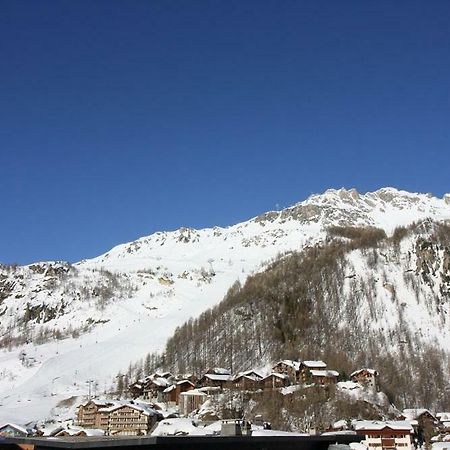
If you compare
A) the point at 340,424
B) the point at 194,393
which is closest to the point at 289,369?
the point at 194,393

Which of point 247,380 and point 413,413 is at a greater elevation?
point 247,380

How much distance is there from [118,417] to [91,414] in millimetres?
4537

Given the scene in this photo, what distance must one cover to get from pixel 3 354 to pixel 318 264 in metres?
64.8

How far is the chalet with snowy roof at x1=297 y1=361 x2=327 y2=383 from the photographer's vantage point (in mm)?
72375

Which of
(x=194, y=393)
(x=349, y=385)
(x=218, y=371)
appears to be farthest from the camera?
(x=218, y=371)

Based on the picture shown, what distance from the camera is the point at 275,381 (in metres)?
71.9

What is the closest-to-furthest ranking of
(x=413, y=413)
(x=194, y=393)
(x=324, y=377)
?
(x=413, y=413), (x=324, y=377), (x=194, y=393)

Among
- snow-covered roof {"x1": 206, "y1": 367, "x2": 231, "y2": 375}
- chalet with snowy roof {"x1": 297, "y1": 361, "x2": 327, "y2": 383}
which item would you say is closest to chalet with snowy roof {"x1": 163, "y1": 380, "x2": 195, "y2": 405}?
snow-covered roof {"x1": 206, "y1": 367, "x2": 231, "y2": 375}

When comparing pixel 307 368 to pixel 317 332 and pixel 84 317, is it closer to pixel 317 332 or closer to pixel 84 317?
pixel 317 332

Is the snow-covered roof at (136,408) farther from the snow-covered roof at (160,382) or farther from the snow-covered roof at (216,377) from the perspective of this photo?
the snow-covered roof at (160,382)

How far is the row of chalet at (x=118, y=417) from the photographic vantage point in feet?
211

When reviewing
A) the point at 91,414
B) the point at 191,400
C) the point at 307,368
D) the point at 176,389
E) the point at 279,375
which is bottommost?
the point at 91,414

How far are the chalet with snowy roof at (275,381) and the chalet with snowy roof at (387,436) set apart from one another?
17.3 m

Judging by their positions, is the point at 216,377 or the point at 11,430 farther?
the point at 216,377
